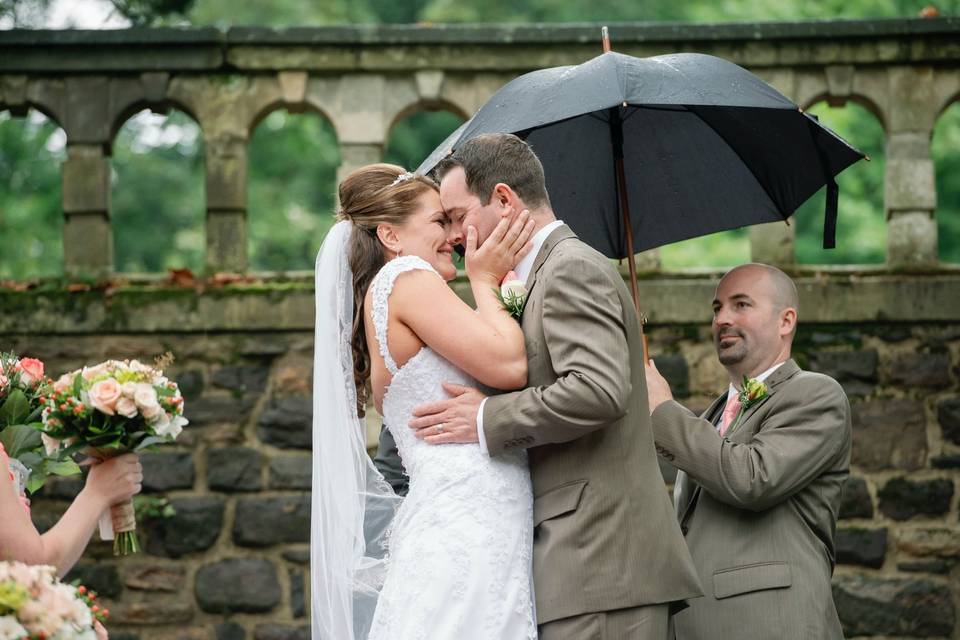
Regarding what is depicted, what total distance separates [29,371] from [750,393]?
7.54 feet

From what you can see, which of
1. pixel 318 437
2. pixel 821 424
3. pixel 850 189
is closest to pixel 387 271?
pixel 318 437

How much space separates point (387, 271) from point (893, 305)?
3.25 m

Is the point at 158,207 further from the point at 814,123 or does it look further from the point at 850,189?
the point at 814,123

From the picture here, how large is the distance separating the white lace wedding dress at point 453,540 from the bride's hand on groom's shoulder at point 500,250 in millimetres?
209

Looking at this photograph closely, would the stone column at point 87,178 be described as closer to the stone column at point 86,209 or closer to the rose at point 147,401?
the stone column at point 86,209

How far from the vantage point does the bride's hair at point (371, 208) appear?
12.7 ft

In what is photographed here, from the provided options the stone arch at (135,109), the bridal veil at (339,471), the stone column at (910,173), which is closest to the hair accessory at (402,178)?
the bridal veil at (339,471)

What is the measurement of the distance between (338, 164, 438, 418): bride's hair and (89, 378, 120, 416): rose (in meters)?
0.90

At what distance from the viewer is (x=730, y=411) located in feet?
14.3

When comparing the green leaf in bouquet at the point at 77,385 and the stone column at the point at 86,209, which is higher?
the stone column at the point at 86,209

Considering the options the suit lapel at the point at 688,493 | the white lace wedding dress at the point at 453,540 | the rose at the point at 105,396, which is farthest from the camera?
the suit lapel at the point at 688,493

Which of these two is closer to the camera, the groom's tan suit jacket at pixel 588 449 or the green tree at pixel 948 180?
the groom's tan suit jacket at pixel 588 449

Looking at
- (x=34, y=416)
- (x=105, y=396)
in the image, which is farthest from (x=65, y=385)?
(x=34, y=416)

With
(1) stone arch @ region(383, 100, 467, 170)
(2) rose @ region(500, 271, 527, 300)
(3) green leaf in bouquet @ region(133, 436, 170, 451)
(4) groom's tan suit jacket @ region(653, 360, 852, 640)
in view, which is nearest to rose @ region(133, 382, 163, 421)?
(3) green leaf in bouquet @ region(133, 436, 170, 451)
